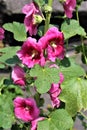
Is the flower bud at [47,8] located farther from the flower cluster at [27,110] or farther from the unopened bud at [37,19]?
the flower cluster at [27,110]

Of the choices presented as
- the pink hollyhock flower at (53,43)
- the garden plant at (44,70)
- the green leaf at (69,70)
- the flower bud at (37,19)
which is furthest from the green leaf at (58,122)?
the flower bud at (37,19)

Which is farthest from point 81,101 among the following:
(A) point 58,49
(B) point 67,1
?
(B) point 67,1

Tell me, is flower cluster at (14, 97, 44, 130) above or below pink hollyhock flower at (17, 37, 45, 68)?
below

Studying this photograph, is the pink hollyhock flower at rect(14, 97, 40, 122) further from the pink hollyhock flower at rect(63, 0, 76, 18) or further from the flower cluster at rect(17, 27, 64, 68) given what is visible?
the pink hollyhock flower at rect(63, 0, 76, 18)

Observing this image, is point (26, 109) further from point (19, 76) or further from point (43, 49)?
point (43, 49)

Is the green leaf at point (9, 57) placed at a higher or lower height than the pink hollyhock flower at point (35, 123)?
higher

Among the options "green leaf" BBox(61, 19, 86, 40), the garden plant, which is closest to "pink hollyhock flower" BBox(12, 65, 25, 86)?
the garden plant
